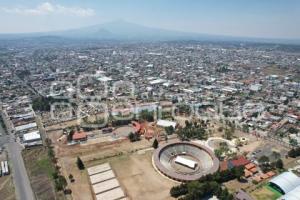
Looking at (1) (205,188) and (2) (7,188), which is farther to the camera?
A: (2) (7,188)

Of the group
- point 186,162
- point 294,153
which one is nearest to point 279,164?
point 294,153

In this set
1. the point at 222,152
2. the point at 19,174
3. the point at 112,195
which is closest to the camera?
the point at 112,195

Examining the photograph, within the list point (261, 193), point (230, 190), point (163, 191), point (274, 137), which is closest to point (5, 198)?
point (163, 191)

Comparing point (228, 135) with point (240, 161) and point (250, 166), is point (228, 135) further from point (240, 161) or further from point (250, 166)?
point (250, 166)

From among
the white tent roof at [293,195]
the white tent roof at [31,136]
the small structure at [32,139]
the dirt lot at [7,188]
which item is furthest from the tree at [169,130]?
the dirt lot at [7,188]

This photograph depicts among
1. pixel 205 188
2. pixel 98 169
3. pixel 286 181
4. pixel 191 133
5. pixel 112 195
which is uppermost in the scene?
pixel 205 188

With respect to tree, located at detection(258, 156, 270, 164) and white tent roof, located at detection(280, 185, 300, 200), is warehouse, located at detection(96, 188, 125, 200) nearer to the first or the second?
white tent roof, located at detection(280, 185, 300, 200)

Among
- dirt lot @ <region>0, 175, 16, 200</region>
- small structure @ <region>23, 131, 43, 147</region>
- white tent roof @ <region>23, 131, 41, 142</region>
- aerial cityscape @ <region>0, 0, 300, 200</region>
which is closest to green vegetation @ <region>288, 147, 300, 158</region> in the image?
aerial cityscape @ <region>0, 0, 300, 200</region>
